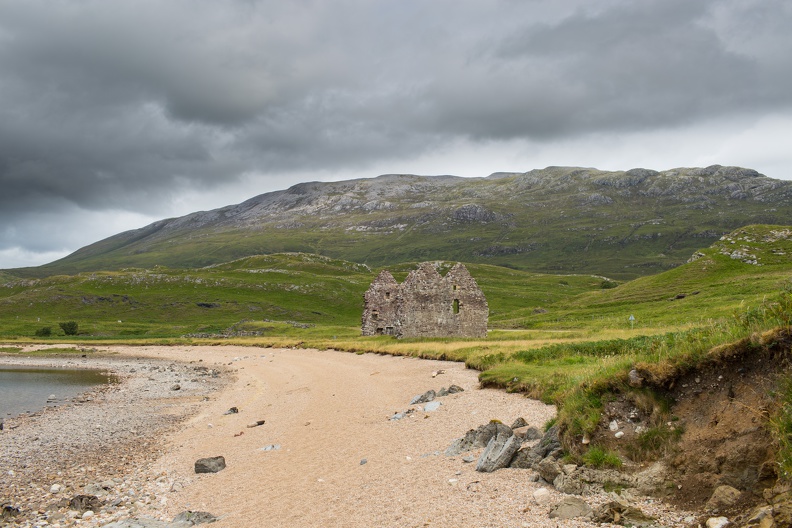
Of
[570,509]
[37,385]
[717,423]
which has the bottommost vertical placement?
[37,385]

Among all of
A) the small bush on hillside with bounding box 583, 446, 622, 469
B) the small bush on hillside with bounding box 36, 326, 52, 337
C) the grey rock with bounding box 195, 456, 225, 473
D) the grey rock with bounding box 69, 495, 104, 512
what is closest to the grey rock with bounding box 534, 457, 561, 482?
the small bush on hillside with bounding box 583, 446, 622, 469

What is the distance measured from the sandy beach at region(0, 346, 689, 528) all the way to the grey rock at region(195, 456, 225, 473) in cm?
23

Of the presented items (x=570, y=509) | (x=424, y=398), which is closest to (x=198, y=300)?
(x=424, y=398)

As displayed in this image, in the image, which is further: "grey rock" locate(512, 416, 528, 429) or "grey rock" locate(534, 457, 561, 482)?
"grey rock" locate(512, 416, 528, 429)

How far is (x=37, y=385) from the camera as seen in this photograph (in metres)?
42.6

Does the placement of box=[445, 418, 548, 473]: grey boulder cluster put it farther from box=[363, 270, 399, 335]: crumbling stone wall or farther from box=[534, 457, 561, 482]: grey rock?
box=[363, 270, 399, 335]: crumbling stone wall

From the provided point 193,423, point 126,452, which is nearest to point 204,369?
point 193,423

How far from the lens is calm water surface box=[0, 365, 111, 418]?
33.8 metres

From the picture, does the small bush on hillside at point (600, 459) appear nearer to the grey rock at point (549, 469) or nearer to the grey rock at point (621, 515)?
the grey rock at point (549, 469)

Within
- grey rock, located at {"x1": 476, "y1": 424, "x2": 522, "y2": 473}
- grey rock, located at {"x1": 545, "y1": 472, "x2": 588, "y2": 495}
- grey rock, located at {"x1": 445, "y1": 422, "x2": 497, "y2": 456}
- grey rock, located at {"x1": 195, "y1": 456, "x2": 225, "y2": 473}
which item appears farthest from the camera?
grey rock, located at {"x1": 195, "y1": 456, "x2": 225, "y2": 473}

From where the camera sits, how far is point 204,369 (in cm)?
5134

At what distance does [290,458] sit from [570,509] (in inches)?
411

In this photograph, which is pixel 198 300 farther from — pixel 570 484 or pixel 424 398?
pixel 570 484

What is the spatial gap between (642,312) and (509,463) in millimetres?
52667
